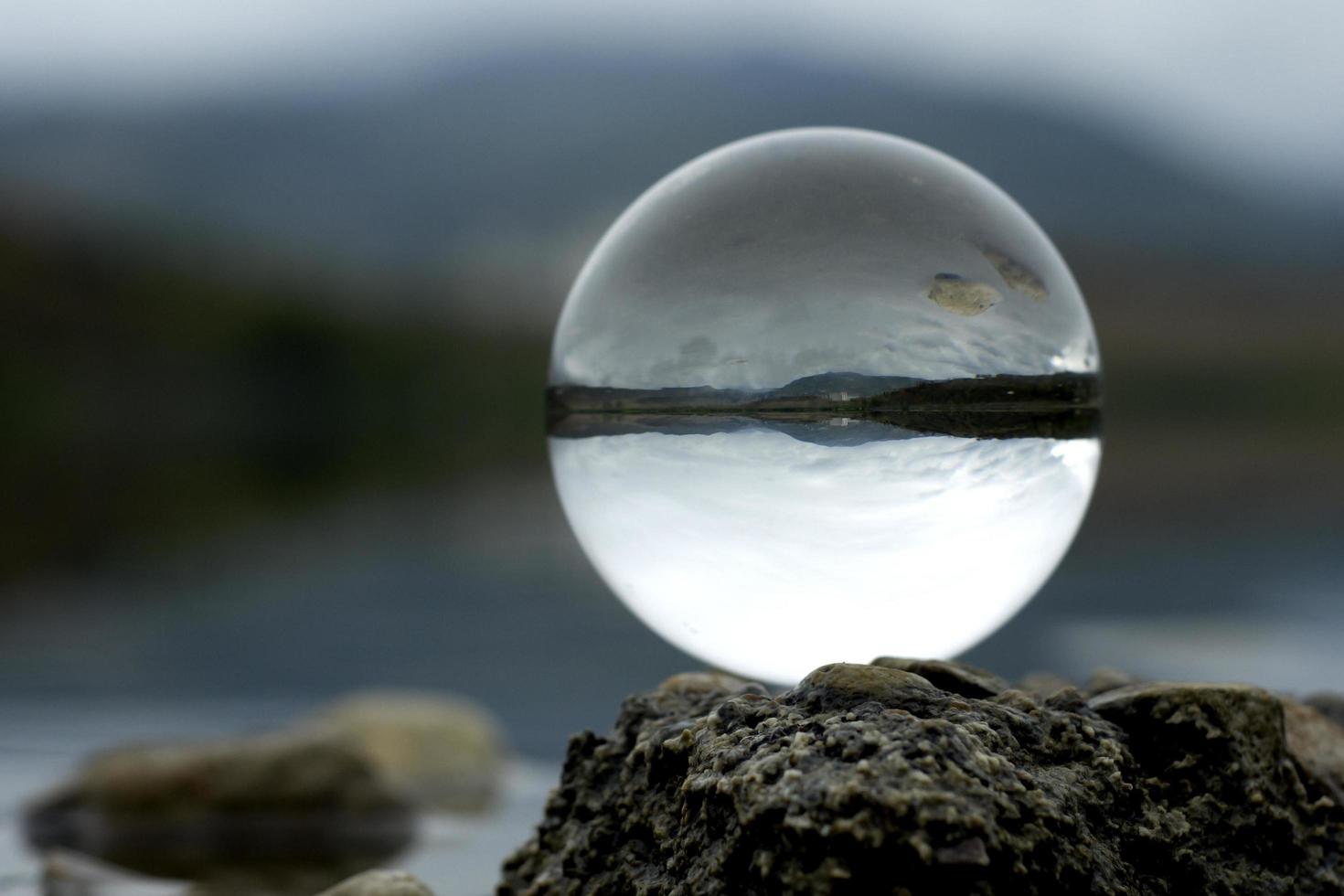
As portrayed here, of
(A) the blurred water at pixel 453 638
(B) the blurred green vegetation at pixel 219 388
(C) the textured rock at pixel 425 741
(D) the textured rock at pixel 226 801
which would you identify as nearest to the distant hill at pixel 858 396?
(A) the blurred water at pixel 453 638

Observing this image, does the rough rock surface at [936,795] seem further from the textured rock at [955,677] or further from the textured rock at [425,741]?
the textured rock at [425,741]

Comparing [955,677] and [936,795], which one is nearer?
[936,795]

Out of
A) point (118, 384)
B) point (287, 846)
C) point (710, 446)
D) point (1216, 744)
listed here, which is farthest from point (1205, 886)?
point (118, 384)

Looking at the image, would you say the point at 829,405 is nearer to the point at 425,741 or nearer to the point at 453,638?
the point at 425,741

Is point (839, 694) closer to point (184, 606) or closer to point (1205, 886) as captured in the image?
point (1205, 886)

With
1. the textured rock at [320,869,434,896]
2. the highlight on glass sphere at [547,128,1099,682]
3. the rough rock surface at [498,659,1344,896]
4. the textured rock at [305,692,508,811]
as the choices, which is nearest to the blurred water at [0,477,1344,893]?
the textured rock at [305,692,508,811]

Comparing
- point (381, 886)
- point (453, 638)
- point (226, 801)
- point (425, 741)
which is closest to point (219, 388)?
point (453, 638)
